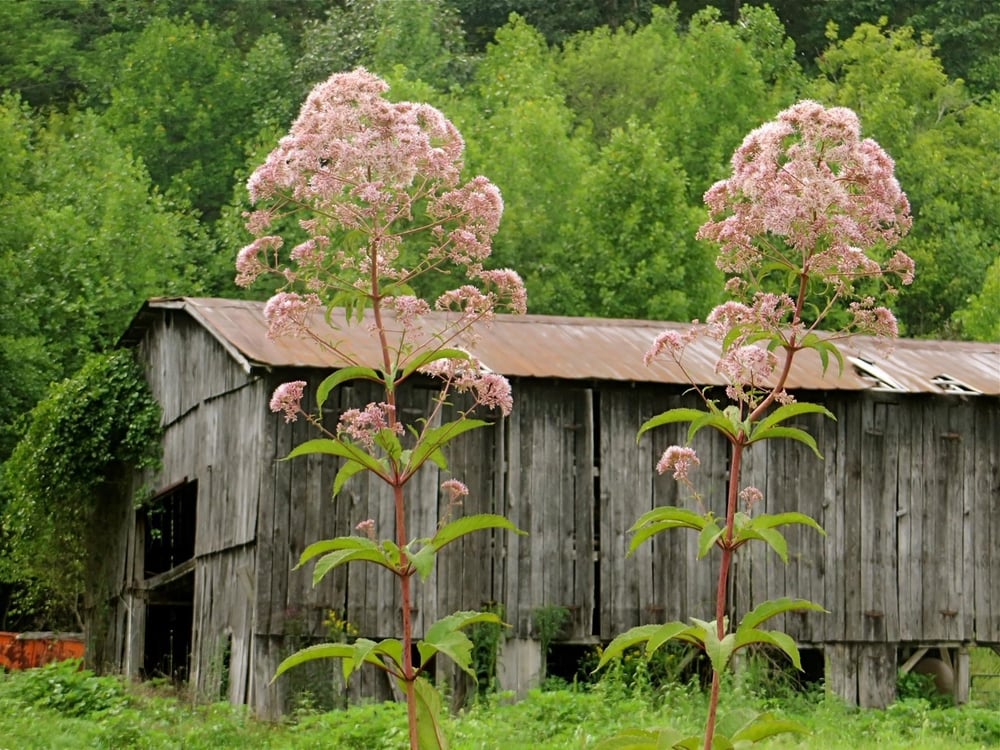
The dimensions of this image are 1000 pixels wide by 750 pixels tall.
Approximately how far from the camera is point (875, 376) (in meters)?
20.7

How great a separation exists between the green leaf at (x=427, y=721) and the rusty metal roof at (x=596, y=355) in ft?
41.1

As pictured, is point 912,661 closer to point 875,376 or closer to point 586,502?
point 875,376

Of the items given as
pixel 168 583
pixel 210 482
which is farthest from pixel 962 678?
pixel 168 583

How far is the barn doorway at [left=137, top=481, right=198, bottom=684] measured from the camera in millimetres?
22938

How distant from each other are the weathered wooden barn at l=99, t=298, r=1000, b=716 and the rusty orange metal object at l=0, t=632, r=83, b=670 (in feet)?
14.6

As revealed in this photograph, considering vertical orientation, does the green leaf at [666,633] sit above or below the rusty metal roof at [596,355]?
below

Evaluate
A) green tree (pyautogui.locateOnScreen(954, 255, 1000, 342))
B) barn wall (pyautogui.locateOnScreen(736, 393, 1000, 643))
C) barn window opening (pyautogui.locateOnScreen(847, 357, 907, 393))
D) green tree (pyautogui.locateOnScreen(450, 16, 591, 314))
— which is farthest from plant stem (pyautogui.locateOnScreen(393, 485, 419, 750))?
green tree (pyautogui.locateOnScreen(954, 255, 1000, 342))

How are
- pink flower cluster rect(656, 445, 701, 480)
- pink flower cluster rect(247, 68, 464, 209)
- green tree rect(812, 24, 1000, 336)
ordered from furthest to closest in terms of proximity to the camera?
green tree rect(812, 24, 1000, 336), pink flower cluster rect(247, 68, 464, 209), pink flower cluster rect(656, 445, 701, 480)

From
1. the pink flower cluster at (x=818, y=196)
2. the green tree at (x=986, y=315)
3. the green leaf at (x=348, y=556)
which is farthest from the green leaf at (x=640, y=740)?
the green tree at (x=986, y=315)

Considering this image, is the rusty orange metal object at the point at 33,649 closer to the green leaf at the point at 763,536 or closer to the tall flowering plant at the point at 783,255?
the tall flowering plant at the point at 783,255

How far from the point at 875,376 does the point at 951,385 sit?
0.99m

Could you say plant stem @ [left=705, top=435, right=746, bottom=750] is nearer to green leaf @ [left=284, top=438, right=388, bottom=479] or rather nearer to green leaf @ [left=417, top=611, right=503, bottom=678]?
green leaf @ [left=417, top=611, right=503, bottom=678]

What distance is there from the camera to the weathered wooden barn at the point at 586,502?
60.1 ft

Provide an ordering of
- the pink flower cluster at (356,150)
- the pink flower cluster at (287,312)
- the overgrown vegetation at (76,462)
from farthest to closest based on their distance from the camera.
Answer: the overgrown vegetation at (76,462) < the pink flower cluster at (287,312) < the pink flower cluster at (356,150)
